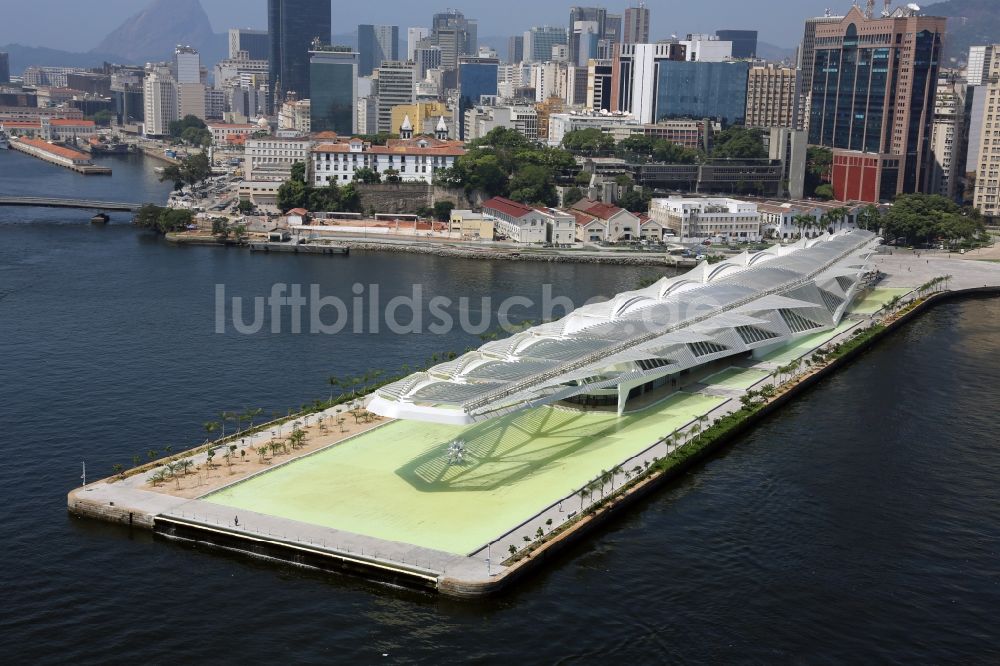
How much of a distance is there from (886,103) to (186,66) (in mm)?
108123

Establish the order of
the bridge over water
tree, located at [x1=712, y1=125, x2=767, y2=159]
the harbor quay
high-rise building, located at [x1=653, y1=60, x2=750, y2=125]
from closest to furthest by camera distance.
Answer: the harbor quay < the bridge over water < tree, located at [x1=712, y1=125, x2=767, y2=159] < high-rise building, located at [x1=653, y1=60, x2=750, y2=125]

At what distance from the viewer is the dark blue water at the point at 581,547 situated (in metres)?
13.6

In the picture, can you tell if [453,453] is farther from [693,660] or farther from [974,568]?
[974,568]

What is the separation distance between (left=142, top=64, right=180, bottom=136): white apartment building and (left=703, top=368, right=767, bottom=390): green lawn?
9107cm

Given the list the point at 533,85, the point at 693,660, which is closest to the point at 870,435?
the point at 693,660

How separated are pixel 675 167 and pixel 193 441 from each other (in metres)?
43.3

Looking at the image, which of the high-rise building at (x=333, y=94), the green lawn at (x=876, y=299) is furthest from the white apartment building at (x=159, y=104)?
the green lawn at (x=876, y=299)

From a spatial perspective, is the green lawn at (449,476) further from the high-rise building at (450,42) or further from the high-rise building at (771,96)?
the high-rise building at (450,42)

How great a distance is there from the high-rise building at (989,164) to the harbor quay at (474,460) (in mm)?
33408

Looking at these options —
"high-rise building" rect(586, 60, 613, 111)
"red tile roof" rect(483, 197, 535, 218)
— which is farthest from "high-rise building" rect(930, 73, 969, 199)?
"high-rise building" rect(586, 60, 613, 111)

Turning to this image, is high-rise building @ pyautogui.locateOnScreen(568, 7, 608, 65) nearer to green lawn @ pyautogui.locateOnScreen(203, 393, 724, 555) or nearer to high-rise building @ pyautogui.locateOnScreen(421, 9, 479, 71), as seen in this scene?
high-rise building @ pyautogui.locateOnScreen(421, 9, 479, 71)

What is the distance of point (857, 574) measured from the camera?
51.2 feet

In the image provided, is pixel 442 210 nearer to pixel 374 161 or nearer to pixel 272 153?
A: pixel 374 161

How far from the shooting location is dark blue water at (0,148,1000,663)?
13602 mm
